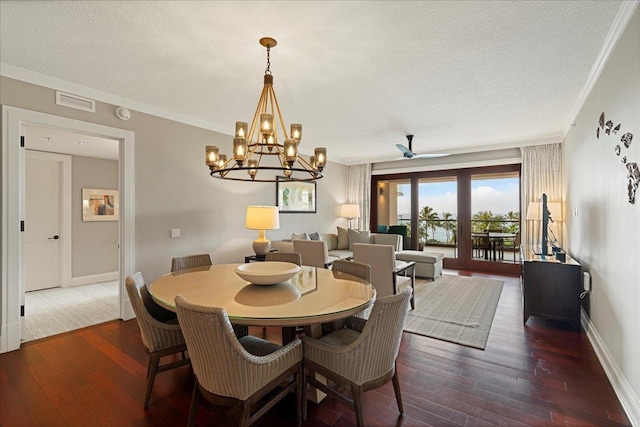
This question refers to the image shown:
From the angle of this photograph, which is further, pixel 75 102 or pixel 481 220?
pixel 481 220

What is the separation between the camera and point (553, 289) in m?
3.26

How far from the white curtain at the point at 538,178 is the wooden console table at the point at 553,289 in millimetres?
2408

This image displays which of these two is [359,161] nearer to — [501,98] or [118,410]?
[501,98]

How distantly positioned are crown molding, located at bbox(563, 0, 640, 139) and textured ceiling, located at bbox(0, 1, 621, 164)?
45 millimetres

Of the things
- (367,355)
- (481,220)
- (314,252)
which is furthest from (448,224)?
(367,355)

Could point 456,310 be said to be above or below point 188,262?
below

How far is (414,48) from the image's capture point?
7.97 feet

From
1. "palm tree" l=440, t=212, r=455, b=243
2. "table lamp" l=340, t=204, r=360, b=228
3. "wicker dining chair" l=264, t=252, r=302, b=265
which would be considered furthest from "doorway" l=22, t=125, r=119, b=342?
"palm tree" l=440, t=212, r=455, b=243

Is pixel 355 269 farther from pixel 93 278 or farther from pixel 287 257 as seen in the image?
pixel 93 278

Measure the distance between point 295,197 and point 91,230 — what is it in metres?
3.89

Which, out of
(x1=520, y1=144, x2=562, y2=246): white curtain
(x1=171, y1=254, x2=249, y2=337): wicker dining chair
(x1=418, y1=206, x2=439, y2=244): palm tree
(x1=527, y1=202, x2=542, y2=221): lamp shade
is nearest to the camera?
(x1=171, y1=254, x2=249, y2=337): wicker dining chair

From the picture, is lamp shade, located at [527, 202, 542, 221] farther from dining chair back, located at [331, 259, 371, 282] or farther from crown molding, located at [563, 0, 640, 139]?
dining chair back, located at [331, 259, 371, 282]

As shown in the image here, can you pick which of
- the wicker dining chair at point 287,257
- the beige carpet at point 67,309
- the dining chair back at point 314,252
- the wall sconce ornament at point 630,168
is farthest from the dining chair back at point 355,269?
the beige carpet at point 67,309

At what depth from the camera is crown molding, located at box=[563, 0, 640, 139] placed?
1933 millimetres
